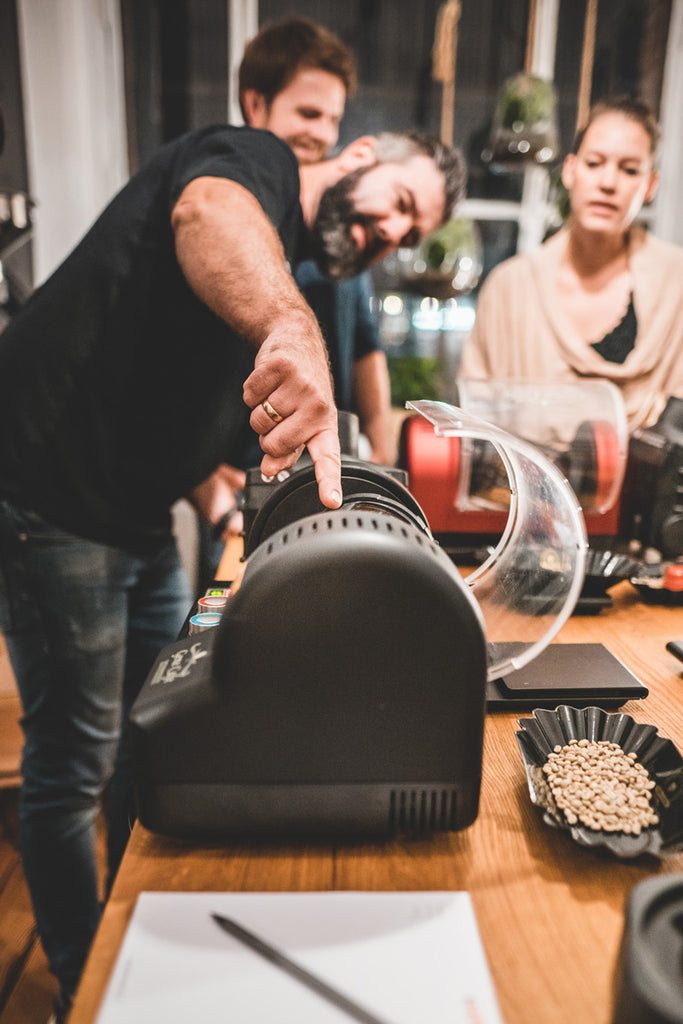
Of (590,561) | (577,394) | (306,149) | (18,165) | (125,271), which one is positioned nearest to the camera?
(125,271)

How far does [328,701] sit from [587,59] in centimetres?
367

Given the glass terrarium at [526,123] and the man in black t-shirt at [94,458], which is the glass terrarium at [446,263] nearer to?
the glass terrarium at [526,123]

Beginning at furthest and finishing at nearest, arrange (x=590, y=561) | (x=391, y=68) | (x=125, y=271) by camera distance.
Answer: (x=391, y=68) → (x=590, y=561) → (x=125, y=271)

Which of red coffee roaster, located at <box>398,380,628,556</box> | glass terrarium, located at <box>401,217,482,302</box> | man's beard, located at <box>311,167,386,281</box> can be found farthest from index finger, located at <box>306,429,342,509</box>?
glass terrarium, located at <box>401,217,482,302</box>

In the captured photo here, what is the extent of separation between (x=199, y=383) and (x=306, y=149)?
112 cm

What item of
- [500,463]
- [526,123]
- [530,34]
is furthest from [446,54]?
[500,463]

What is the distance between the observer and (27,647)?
4.39ft

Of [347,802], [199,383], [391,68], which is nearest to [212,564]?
[199,383]

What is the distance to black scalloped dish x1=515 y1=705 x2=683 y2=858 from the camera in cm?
63

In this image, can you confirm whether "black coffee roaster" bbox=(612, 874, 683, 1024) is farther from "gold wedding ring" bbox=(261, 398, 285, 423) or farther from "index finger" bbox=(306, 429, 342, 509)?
"gold wedding ring" bbox=(261, 398, 285, 423)

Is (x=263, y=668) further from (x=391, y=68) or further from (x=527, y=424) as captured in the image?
(x=391, y=68)

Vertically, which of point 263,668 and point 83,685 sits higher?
point 263,668

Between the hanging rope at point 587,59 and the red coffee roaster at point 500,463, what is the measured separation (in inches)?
84.8

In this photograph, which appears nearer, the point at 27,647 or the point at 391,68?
the point at 27,647
